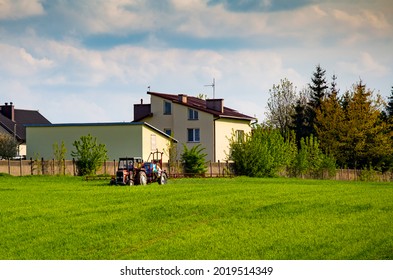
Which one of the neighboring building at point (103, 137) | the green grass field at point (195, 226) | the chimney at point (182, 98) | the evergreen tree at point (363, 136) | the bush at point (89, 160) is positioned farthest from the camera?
the chimney at point (182, 98)

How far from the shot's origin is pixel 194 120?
61562 mm

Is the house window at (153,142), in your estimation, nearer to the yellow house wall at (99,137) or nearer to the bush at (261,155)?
the yellow house wall at (99,137)

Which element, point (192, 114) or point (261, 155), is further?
point (192, 114)

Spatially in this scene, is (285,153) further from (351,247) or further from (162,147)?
(351,247)

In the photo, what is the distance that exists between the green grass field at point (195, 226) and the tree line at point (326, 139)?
81.4 ft

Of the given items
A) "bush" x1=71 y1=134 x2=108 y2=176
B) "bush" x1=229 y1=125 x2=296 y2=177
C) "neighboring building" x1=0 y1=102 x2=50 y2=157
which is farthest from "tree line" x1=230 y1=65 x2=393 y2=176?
"neighboring building" x1=0 y1=102 x2=50 y2=157

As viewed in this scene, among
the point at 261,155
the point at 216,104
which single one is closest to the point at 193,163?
the point at 261,155

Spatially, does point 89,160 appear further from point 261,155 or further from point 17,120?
point 17,120

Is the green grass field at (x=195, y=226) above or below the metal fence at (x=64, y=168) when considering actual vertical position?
below

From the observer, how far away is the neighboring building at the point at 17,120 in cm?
7544

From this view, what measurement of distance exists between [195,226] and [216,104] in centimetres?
4464

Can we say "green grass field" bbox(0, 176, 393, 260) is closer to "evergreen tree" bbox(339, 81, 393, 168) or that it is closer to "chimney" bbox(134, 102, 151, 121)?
"evergreen tree" bbox(339, 81, 393, 168)

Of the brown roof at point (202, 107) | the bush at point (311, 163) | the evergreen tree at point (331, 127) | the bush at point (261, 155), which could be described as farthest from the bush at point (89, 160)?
the evergreen tree at point (331, 127)
